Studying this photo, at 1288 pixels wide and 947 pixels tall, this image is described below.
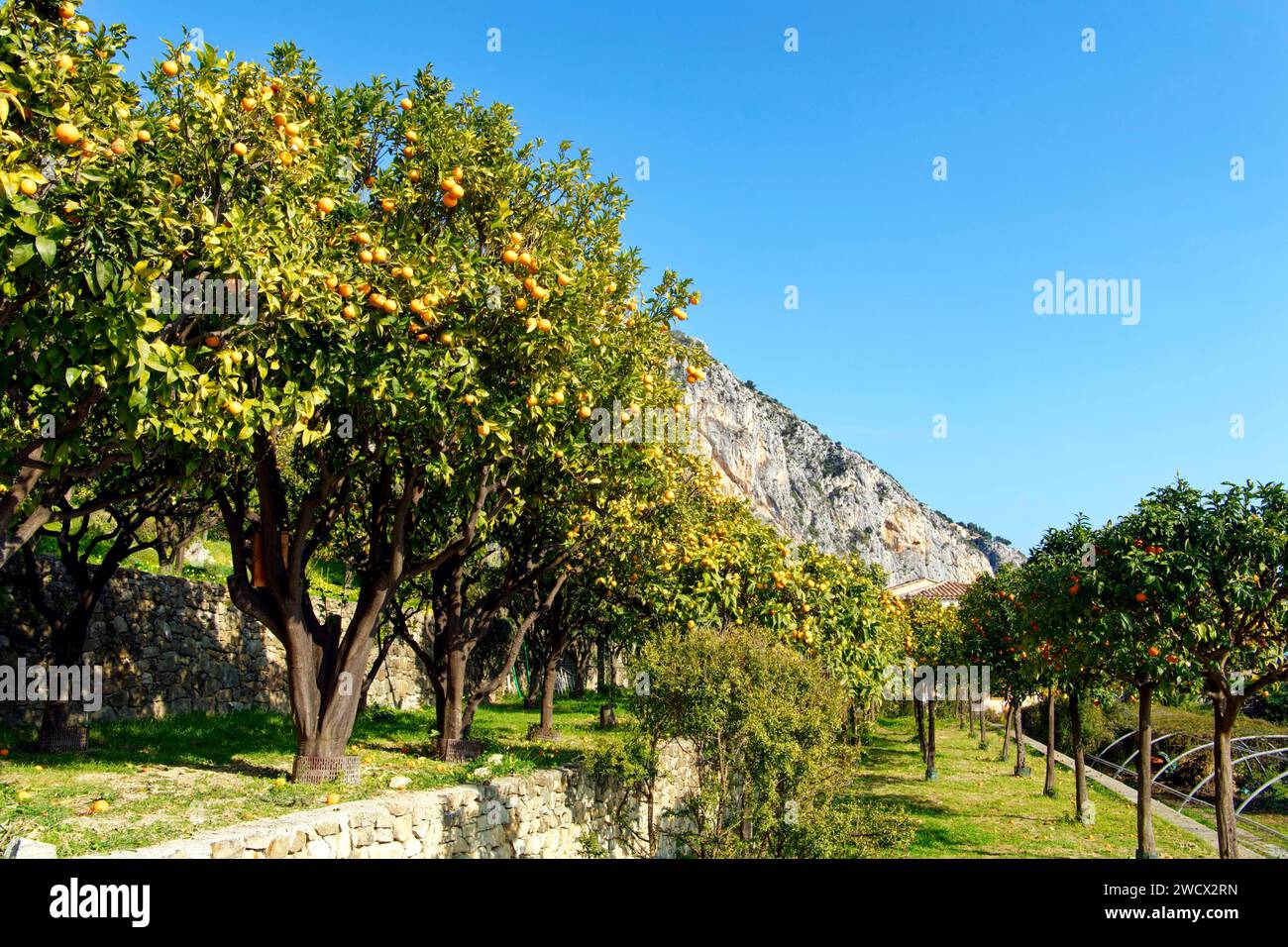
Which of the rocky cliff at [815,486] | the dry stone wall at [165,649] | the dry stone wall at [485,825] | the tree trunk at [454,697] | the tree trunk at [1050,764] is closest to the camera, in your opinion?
the dry stone wall at [485,825]

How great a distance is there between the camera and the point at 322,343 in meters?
8.56

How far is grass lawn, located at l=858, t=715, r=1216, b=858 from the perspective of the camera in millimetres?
15047

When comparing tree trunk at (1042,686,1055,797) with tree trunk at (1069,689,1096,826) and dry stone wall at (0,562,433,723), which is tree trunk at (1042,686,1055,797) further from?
dry stone wall at (0,562,433,723)

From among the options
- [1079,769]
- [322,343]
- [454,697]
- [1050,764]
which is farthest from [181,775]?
[1050,764]

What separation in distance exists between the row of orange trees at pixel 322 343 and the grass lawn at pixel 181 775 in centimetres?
92

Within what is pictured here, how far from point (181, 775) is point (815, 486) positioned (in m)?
118

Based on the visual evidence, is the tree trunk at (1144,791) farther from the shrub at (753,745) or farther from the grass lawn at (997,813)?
the shrub at (753,745)

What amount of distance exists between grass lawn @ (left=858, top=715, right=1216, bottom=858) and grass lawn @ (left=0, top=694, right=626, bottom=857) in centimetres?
641

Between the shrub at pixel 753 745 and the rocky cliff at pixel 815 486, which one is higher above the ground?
the rocky cliff at pixel 815 486

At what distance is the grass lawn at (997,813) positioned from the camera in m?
15.0

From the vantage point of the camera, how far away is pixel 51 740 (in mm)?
11734

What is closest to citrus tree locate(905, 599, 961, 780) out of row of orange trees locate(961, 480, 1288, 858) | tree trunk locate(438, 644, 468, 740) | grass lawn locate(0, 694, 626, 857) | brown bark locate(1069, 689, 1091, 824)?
brown bark locate(1069, 689, 1091, 824)

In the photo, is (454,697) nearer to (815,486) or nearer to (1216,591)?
(1216,591)

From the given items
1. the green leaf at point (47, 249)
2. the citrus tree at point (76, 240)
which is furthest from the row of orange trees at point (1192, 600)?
the green leaf at point (47, 249)
